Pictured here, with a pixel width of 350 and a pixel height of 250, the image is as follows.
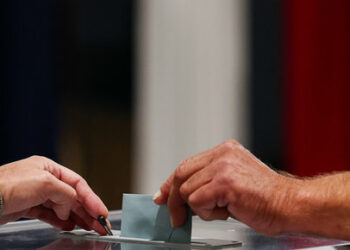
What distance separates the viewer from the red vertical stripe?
11.1 feet

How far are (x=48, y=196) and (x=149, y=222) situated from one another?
8.4 inches

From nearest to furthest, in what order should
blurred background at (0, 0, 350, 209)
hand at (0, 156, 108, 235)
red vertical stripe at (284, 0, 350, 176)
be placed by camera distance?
hand at (0, 156, 108, 235) < blurred background at (0, 0, 350, 209) < red vertical stripe at (284, 0, 350, 176)

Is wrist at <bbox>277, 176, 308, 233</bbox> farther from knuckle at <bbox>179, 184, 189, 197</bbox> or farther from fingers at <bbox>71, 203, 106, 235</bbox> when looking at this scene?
fingers at <bbox>71, 203, 106, 235</bbox>

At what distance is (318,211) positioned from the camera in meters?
0.99

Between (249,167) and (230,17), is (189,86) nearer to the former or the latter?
(230,17)

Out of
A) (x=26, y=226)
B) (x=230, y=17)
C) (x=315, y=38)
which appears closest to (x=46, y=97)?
(x=230, y=17)

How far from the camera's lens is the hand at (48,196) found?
1104 millimetres

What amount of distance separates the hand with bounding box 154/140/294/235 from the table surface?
44 mm

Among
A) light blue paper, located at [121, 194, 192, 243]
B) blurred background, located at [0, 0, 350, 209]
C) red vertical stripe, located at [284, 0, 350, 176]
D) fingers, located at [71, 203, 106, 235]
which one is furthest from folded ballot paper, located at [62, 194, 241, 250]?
red vertical stripe, located at [284, 0, 350, 176]

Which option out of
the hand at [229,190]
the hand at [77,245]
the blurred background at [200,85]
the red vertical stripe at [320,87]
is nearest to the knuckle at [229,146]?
Result: the hand at [229,190]

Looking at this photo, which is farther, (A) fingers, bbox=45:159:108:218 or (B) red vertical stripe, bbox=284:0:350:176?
(B) red vertical stripe, bbox=284:0:350:176

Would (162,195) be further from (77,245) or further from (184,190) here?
(77,245)

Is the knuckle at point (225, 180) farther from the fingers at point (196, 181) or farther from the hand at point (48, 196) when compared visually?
the hand at point (48, 196)

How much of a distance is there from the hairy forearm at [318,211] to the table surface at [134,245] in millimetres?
24
